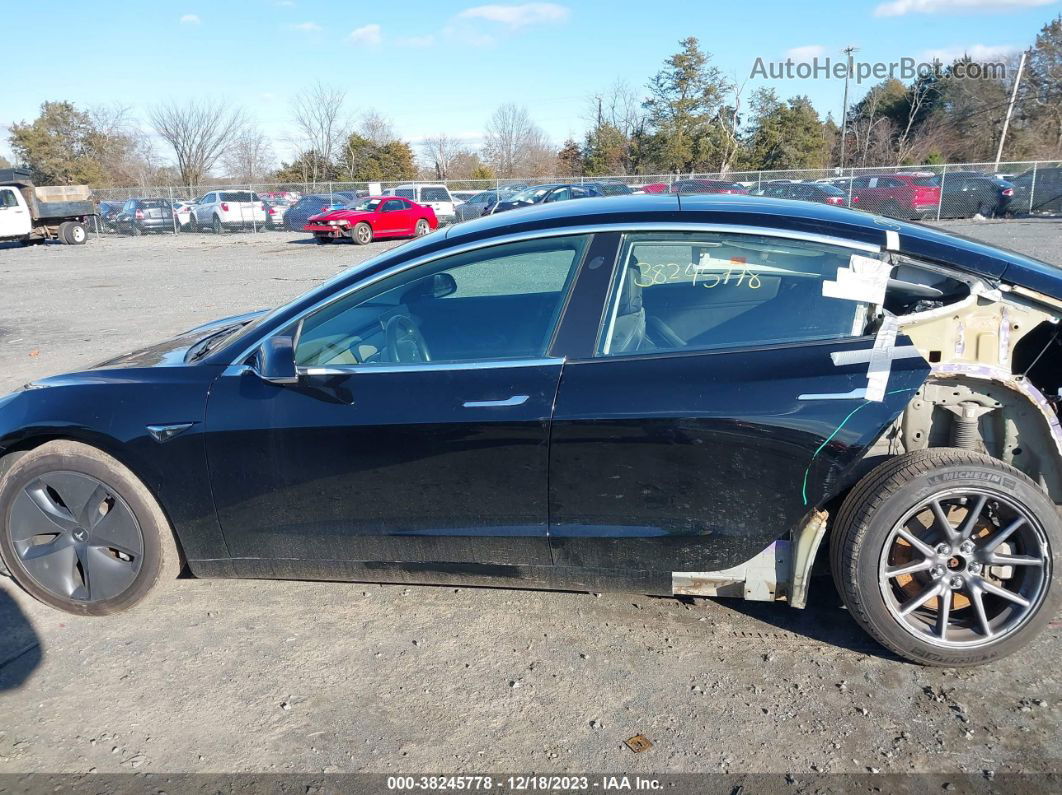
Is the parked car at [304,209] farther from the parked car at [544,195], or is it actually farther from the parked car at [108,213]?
the parked car at [544,195]

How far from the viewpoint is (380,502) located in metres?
3.07

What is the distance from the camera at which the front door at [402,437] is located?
2.91 meters

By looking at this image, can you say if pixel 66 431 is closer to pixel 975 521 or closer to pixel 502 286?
pixel 502 286

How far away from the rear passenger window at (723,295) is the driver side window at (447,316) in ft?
0.85

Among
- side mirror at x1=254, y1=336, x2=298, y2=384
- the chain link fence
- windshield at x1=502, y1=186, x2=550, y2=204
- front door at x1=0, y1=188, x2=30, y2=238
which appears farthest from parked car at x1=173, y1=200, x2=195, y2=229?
side mirror at x1=254, y1=336, x2=298, y2=384

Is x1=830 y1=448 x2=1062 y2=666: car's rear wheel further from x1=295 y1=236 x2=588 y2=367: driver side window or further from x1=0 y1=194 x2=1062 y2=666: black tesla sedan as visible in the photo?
x1=295 y1=236 x2=588 y2=367: driver side window

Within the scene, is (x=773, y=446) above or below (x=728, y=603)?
above

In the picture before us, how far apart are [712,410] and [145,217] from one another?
1472 inches

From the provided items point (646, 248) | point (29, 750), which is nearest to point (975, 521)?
point (646, 248)

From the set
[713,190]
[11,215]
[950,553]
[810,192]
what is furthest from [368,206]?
[950,553]

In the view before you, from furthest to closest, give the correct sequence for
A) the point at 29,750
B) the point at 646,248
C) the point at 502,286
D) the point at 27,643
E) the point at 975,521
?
1. the point at 502,286
2. the point at 27,643
3. the point at 646,248
4. the point at 975,521
5. the point at 29,750

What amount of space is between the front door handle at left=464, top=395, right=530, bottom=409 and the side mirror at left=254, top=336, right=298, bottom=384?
2.26ft

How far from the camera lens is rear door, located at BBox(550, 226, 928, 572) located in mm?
2738

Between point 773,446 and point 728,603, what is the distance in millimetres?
1005
